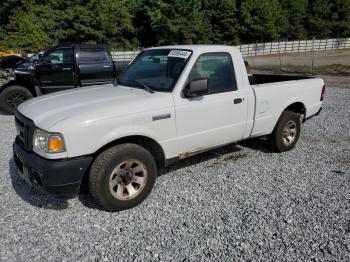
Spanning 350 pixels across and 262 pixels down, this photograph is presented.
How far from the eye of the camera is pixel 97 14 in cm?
4094

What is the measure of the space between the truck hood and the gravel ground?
1.11m

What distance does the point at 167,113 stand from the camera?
12.0ft

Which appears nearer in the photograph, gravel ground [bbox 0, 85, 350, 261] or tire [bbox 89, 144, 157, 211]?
gravel ground [bbox 0, 85, 350, 261]

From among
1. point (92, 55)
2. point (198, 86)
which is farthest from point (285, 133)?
point (92, 55)

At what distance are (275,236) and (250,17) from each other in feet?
177

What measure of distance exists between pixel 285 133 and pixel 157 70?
248 cm

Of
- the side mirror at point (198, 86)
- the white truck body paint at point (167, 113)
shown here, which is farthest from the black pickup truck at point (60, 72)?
the side mirror at point (198, 86)

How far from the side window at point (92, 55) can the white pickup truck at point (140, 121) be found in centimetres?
410

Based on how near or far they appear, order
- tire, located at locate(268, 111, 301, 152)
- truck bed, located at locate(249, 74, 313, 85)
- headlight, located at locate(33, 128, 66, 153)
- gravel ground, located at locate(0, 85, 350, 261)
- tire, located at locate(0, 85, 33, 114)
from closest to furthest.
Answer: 1. gravel ground, located at locate(0, 85, 350, 261)
2. headlight, located at locate(33, 128, 66, 153)
3. tire, located at locate(268, 111, 301, 152)
4. truck bed, located at locate(249, 74, 313, 85)
5. tire, located at locate(0, 85, 33, 114)

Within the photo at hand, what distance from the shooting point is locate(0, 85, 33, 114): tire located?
325 inches

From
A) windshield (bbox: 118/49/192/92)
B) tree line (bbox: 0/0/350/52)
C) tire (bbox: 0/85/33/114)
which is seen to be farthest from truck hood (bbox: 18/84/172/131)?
tree line (bbox: 0/0/350/52)

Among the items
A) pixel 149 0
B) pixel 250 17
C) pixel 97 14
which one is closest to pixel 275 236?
pixel 97 14

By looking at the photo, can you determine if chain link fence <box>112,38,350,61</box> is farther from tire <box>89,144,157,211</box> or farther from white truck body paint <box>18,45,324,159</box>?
tire <box>89,144,157,211</box>

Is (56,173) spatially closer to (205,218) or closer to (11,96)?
(205,218)
